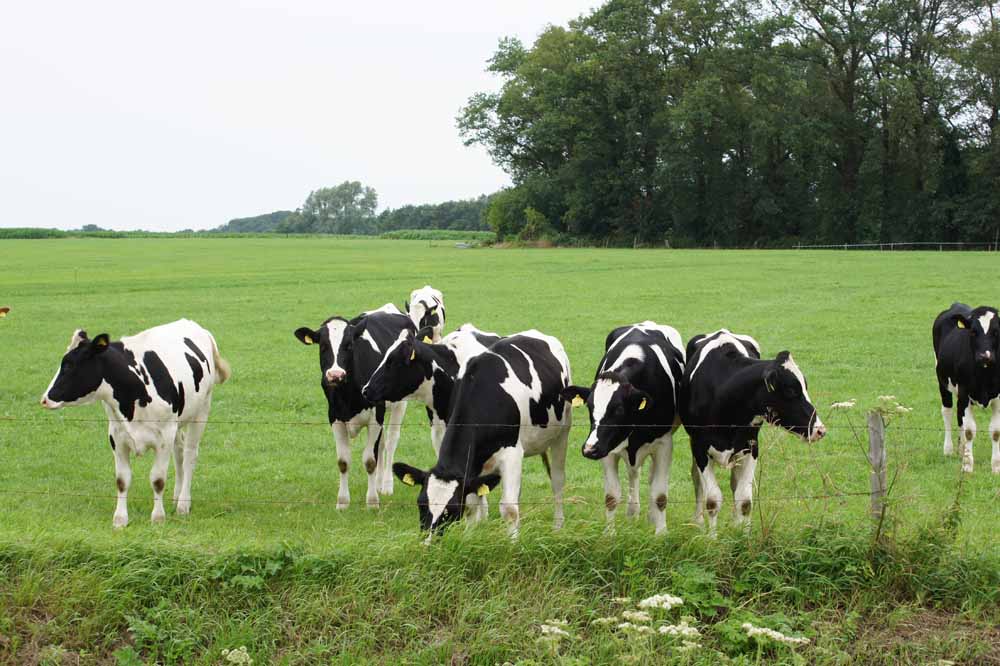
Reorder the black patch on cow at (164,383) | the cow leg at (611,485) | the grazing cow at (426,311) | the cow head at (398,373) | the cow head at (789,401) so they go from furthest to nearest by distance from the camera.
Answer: the grazing cow at (426,311) → the black patch on cow at (164,383) → the cow head at (398,373) → the cow leg at (611,485) → the cow head at (789,401)

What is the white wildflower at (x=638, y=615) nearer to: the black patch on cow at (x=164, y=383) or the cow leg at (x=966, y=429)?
the black patch on cow at (x=164, y=383)

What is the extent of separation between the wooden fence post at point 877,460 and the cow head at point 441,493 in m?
2.91

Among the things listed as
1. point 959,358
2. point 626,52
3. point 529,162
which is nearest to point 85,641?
point 959,358

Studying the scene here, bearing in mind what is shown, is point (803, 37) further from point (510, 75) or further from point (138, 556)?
point (138, 556)

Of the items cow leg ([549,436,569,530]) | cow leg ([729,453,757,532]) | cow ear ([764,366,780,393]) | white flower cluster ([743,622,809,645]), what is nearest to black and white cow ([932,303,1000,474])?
cow leg ([729,453,757,532])

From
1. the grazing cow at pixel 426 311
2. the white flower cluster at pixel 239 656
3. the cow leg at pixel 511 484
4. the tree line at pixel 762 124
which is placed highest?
the tree line at pixel 762 124

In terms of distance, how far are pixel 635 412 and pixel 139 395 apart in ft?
16.2

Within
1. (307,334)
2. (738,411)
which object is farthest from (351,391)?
(738,411)

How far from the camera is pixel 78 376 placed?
10.0 meters

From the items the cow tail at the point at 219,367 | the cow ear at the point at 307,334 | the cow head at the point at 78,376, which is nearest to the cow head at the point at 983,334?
Result: the cow ear at the point at 307,334

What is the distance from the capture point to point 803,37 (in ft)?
251

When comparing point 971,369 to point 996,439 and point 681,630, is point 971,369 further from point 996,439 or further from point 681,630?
point 681,630

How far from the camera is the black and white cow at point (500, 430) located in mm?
8180

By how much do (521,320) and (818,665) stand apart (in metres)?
20.9
